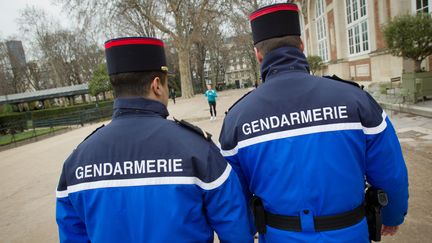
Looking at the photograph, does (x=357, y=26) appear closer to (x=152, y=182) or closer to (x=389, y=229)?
(x=389, y=229)

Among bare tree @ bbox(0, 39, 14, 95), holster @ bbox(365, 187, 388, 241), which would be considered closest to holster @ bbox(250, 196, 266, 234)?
holster @ bbox(365, 187, 388, 241)

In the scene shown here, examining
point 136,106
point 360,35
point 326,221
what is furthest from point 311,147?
point 360,35

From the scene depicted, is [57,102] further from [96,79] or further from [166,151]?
[166,151]

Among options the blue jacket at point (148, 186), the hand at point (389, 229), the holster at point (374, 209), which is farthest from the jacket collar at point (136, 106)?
the hand at point (389, 229)

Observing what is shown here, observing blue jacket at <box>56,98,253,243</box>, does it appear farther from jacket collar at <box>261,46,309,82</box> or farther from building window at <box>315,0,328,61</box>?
building window at <box>315,0,328,61</box>

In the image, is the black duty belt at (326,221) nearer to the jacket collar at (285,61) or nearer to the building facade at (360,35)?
the jacket collar at (285,61)

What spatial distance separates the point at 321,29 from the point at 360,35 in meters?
11.6

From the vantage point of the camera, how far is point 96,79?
40.1m

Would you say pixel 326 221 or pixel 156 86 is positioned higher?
pixel 156 86

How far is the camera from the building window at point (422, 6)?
12.8 meters

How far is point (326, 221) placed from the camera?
180 centimetres

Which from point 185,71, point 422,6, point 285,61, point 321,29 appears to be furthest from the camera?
point 185,71

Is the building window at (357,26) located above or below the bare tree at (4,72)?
below

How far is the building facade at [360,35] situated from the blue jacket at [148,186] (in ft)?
41.0
